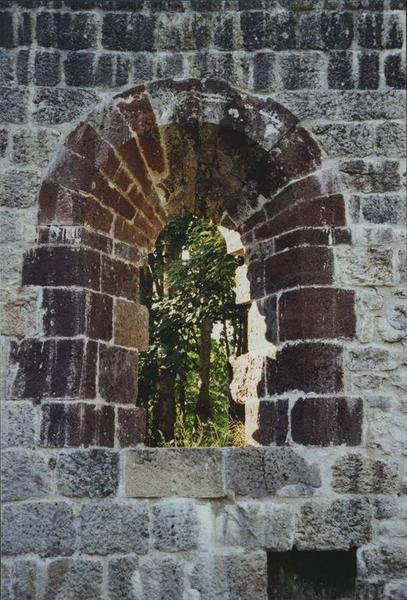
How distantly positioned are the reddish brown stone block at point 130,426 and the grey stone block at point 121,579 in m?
0.72

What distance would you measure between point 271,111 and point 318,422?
1924mm

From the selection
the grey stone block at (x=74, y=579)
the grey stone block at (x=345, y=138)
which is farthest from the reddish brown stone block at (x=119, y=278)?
the grey stone block at (x=74, y=579)

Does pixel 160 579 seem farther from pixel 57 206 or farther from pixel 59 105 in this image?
pixel 59 105

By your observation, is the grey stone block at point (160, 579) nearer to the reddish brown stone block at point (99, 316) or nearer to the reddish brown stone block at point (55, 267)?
the reddish brown stone block at point (99, 316)

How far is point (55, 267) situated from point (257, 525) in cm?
190

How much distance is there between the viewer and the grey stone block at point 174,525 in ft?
14.1

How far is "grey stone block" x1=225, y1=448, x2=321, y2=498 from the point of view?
4.39 metres

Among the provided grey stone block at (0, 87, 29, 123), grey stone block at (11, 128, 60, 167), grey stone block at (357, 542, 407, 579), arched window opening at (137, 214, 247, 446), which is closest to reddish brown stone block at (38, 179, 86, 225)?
grey stone block at (11, 128, 60, 167)

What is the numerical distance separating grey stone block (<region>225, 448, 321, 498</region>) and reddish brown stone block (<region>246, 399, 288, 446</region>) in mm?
196

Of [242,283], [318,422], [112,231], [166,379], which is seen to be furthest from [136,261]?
[166,379]

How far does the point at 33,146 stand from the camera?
4.70 metres

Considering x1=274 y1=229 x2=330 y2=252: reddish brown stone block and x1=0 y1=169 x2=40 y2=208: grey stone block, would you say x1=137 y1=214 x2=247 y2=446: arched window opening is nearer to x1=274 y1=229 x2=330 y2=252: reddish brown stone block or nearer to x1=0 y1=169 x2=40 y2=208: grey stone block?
x1=274 y1=229 x2=330 y2=252: reddish brown stone block

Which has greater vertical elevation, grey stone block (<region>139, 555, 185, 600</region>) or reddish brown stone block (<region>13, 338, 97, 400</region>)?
reddish brown stone block (<region>13, 338, 97, 400</region>)

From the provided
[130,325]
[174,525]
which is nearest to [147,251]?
[130,325]
